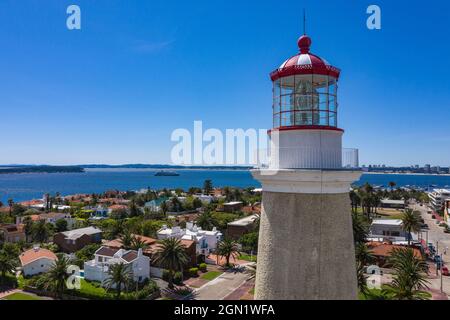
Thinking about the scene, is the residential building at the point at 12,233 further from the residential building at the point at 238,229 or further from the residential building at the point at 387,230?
the residential building at the point at 387,230

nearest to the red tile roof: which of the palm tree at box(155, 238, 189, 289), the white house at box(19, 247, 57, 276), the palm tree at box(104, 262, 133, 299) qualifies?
the white house at box(19, 247, 57, 276)

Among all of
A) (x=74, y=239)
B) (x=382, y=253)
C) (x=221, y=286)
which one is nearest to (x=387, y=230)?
(x=382, y=253)

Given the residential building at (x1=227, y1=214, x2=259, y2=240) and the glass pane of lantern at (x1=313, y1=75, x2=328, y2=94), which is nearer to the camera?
the glass pane of lantern at (x1=313, y1=75, x2=328, y2=94)

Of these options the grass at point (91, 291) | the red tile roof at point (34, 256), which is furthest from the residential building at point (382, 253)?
the red tile roof at point (34, 256)

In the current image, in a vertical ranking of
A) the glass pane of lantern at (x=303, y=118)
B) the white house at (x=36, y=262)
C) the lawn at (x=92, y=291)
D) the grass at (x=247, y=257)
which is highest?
the glass pane of lantern at (x=303, y=118)

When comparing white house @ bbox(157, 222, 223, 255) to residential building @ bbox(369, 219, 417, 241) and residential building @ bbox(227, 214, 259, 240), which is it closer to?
residential building @ bbox(227, 214, 259, 240)
